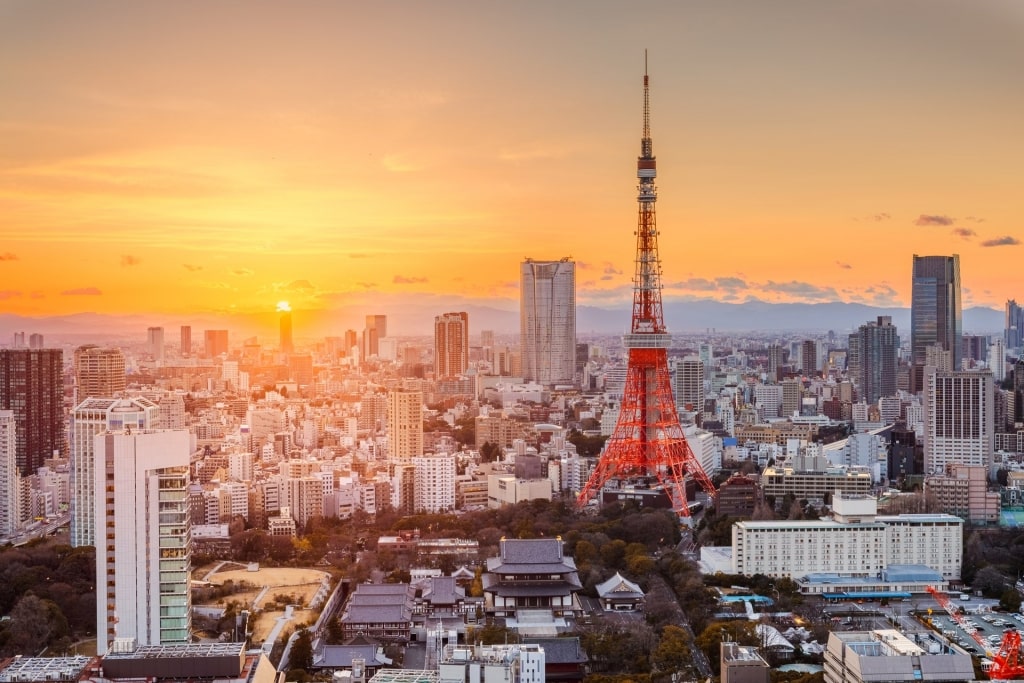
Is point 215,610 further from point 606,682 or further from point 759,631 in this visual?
point 759,631

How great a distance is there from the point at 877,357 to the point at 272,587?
1724 centimetres

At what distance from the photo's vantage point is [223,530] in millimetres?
14086

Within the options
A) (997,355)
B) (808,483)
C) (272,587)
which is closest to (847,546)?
(808,483)

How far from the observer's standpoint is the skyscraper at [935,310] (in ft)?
79.8

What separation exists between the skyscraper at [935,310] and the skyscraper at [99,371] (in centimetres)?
1373

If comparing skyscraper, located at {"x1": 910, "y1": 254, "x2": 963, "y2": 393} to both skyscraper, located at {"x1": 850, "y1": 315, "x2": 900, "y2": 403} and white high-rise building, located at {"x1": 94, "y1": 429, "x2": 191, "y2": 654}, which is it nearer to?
skyscraper, located at {"x1": 850, "y1": 315, "x2": 900, "y2": 403}

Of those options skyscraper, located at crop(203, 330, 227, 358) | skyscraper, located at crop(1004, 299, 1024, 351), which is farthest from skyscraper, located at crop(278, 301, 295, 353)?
skyscraper, located at crop(1004, 299, 1024, 351)

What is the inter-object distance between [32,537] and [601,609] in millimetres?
6515

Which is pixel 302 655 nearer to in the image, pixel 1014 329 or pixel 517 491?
pixel 517 491

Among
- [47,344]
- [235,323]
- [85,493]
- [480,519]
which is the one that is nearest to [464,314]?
[235,323]

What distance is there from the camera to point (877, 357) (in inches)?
1040

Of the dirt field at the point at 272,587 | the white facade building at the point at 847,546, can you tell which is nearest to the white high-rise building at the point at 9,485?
the dirt field at the point at 272,587

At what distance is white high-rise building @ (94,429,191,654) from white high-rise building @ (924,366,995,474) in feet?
38.7

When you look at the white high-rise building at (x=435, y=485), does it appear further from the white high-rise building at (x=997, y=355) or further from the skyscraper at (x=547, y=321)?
the white high-rise building at (x=997, y=355)
